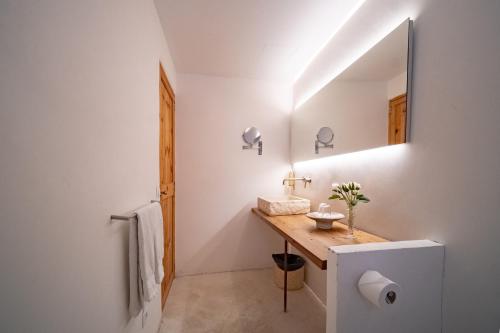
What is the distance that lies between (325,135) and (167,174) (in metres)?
1.59

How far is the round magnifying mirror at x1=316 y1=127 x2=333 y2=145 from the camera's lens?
1.92m

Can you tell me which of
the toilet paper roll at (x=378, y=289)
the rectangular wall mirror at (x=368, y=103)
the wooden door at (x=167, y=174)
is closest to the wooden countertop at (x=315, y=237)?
the toilet paper roll at (x=378, y=289)

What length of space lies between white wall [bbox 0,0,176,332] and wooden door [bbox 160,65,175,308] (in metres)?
0.89

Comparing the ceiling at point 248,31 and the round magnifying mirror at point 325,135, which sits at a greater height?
the ceiling at point 248,31

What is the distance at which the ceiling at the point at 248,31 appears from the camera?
1.55 metres

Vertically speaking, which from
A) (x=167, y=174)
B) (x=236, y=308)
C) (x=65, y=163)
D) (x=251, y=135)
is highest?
(x=251, y=135)

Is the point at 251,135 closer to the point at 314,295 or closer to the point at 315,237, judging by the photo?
the point at 315,237

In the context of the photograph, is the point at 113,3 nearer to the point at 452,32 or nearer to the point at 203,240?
the point at 452,32

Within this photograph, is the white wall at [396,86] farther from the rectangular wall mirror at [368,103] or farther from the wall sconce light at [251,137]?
the wall sconce light at [251,137]

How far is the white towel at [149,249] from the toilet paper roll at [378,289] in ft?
3.17

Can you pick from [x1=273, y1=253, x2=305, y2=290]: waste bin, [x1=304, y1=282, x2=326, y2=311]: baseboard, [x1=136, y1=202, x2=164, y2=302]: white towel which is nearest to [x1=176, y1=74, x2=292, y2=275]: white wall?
[x1=273, y1=253, x2=305, y2=290]: waste bin

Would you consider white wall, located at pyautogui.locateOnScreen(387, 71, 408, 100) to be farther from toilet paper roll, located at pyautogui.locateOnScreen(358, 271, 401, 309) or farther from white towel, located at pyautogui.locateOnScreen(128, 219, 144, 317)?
white towel, located at pyautogui.locateOnScreen(128, 219, 144, 317)

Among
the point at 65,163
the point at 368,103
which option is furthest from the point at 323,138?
the point at 65,163

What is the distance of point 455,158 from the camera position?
90 cm
